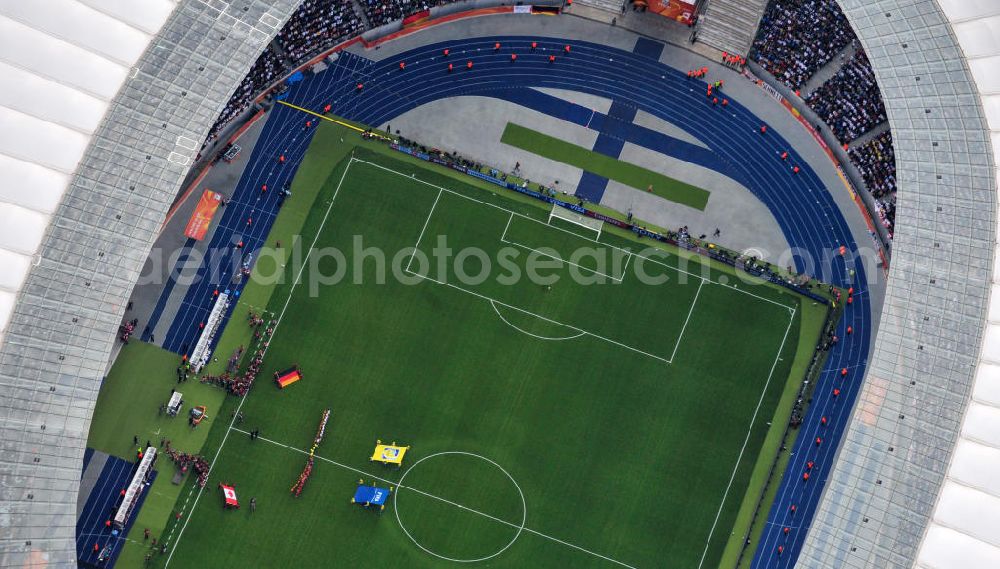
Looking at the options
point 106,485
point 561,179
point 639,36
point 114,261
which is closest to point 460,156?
point 561,179

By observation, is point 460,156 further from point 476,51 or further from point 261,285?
point 261,285

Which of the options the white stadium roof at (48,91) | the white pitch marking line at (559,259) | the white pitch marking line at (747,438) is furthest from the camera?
the white pitch marking line at (559,259)

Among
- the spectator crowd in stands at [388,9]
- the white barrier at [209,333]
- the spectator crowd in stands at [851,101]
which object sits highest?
the spectator crowd in stands at [851,101]

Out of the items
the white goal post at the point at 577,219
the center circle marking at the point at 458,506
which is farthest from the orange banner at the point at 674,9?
the center circle marking at the point at 458,506

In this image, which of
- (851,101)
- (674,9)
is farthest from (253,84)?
(851,101)

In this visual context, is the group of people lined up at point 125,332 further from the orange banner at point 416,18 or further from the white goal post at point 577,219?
the white goal post at point 577,219

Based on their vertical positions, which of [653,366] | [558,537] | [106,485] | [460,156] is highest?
[460,156]

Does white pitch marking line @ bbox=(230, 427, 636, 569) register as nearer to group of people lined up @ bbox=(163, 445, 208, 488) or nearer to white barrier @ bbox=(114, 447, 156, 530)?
group of people lined up @ bbox=(163, 445, 208, 488)

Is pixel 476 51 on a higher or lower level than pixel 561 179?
higher
